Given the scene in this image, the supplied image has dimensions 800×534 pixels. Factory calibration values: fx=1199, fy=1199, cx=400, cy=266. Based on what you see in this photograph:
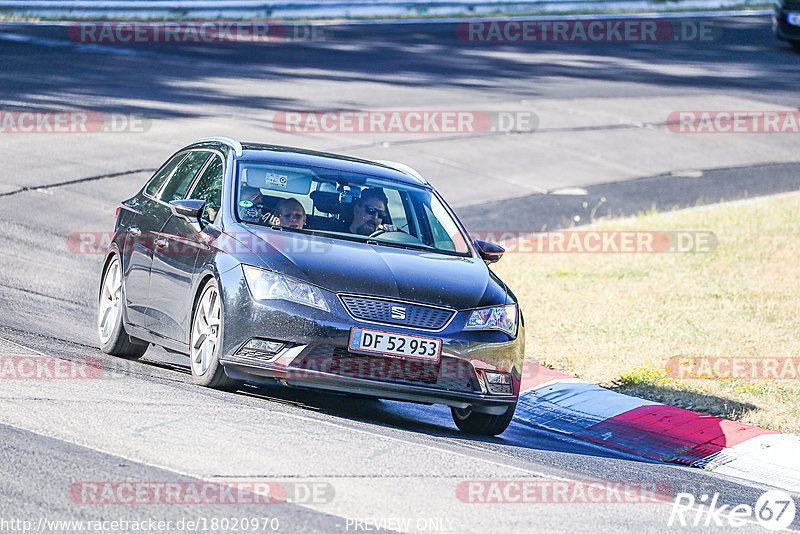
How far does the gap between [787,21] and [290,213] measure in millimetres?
23979

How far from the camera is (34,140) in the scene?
1752 cm

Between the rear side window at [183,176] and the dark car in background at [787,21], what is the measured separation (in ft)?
73.4

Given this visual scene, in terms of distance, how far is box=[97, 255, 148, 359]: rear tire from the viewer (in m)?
9.05

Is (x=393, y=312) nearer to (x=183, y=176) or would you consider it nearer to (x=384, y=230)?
(x=384, y=230)

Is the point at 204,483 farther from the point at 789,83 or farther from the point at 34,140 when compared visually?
the point at 789,83

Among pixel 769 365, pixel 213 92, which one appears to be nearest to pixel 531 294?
pixel 769 365

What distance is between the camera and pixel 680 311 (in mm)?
11875

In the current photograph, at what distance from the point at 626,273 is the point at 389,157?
6138mm

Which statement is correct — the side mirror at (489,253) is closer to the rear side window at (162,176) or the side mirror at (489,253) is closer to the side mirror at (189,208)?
the side mirror at (189,208)

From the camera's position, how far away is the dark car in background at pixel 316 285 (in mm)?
7164

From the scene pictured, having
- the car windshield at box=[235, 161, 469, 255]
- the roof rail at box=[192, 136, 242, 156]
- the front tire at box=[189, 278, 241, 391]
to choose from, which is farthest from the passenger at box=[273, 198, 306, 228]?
the front tire at box=[189, 278, 241, 391]

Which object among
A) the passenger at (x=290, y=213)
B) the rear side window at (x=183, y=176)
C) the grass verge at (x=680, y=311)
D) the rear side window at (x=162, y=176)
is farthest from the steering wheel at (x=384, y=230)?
the grass verge at (x=680, y=311)

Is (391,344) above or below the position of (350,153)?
above

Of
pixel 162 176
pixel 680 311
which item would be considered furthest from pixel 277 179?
pixel 680 311
